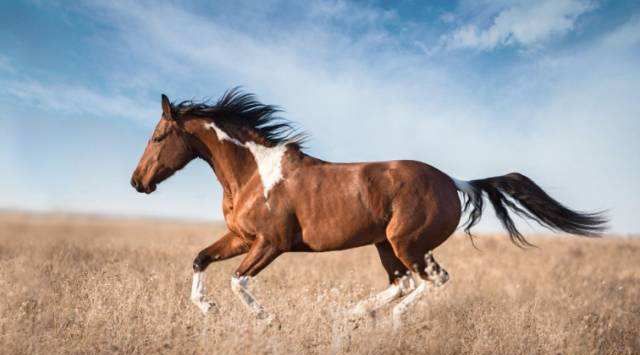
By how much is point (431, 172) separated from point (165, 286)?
149 inches

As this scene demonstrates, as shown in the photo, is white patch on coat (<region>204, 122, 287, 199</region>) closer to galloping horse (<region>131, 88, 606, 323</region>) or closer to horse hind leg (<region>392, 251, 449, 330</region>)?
galloping horse (<region>131, 88, 606, 323</region>)

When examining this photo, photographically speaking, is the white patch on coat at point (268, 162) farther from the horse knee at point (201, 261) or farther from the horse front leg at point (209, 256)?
the horse knee at point (201, 261)

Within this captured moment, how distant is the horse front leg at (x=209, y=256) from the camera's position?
212 inches

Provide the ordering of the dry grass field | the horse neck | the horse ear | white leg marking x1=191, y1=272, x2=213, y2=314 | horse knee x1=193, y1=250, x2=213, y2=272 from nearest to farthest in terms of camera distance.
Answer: the dry grass field, white leg marking x1=191, y1=272, x2=213, y2=314, horse knee x1=193, y1=250, x2=213, y2=272, the horse neck, the horse ear

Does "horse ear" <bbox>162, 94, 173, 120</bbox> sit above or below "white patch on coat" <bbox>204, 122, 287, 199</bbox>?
above

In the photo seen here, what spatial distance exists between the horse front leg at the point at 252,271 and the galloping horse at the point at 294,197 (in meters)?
0.01

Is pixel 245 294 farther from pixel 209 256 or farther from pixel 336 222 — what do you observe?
pixel 336 222

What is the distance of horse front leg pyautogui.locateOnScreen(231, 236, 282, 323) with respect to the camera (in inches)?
203

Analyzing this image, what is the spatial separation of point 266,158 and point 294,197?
2.18 feet

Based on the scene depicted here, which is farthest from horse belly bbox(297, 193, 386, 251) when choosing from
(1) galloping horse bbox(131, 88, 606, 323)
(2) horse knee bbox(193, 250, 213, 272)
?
(2) horse knee bbox(193, 250, 213, 272)

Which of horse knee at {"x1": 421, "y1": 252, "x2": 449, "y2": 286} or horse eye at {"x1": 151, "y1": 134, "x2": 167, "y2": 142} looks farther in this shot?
horse eye at {"x1": 151, "y1": 134, "x2": 167, "y2": 142}

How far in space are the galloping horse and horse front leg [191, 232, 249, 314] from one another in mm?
11

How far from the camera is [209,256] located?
18.5 ft

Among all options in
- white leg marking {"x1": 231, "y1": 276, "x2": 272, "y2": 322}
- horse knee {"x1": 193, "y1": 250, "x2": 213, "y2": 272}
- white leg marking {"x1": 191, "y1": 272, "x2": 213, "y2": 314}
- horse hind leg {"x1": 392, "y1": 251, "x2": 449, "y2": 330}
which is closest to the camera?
white leg marking {"x1": 231, "y1": 276, "x2": 272, "y2": 322}
